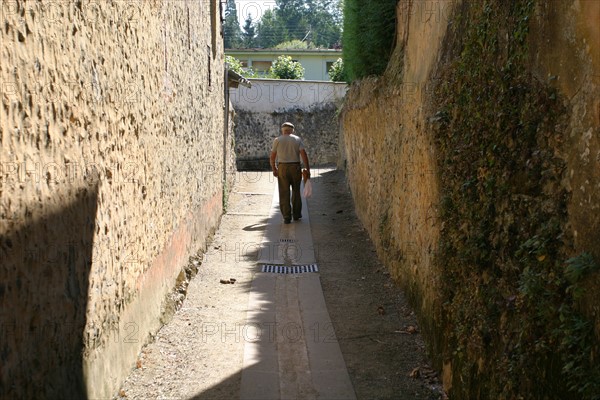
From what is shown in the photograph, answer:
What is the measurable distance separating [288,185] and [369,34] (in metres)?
3.14

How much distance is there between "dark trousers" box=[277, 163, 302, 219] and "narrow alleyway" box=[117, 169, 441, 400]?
153 cm

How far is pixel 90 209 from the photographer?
13.1 ft

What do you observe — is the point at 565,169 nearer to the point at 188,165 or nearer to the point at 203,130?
the point at 188,165

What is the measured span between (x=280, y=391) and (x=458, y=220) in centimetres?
168

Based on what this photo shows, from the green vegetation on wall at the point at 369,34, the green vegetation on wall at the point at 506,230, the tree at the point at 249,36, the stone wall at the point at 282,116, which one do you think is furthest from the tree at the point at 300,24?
the green vegetation on wall at the point at 506,230

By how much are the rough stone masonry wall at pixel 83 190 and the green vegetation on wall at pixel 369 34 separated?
3.23 m

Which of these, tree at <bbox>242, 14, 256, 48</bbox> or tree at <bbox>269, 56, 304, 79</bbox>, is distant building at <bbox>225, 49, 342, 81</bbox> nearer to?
tree at <bbox>269, 56, 304, 79</bbox>

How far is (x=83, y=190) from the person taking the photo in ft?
12.6

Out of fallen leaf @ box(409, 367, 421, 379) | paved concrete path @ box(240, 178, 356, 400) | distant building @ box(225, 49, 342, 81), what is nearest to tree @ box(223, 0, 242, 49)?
distant building @ box(225, 49, 342, 81)

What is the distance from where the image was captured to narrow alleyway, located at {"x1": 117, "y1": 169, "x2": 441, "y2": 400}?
4.64 metres

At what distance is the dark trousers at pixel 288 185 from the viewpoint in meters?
11.4

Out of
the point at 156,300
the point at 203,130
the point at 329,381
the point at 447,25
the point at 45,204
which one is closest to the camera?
the point at 45,204

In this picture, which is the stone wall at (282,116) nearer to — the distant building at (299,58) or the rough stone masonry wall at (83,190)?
the distant building at (299,58)

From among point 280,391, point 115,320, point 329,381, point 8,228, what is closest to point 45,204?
point 8,228
